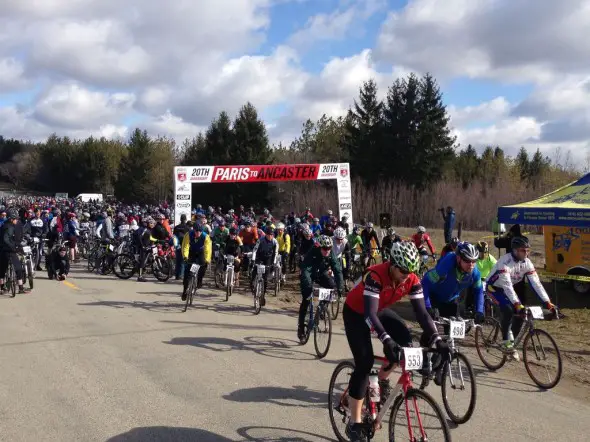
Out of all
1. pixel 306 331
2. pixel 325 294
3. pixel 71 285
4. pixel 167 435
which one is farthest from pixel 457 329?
pixel 71 285

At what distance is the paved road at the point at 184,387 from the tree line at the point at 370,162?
102 feet

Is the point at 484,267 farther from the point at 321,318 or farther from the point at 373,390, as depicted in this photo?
the point at 373,390

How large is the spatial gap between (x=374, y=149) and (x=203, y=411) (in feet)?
143

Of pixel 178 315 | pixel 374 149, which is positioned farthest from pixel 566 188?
pixel 374 149

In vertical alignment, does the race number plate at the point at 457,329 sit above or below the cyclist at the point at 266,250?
below

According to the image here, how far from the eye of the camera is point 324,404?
19.7ft

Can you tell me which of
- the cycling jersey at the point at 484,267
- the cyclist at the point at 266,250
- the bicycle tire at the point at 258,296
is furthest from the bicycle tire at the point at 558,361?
the cyclist at the point at 266,250

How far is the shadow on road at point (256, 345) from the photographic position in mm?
8234

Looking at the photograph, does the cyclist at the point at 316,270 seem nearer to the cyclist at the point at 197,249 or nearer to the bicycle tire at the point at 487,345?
the bicycle tire at the point at 487,345

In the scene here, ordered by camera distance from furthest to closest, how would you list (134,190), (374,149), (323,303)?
(134,190) → (374,149) → (323,303)

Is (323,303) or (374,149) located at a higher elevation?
(374,149)

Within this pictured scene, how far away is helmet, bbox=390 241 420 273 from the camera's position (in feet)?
14.5

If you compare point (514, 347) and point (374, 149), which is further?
point (374, 149)

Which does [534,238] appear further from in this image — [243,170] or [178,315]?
[178,315]
